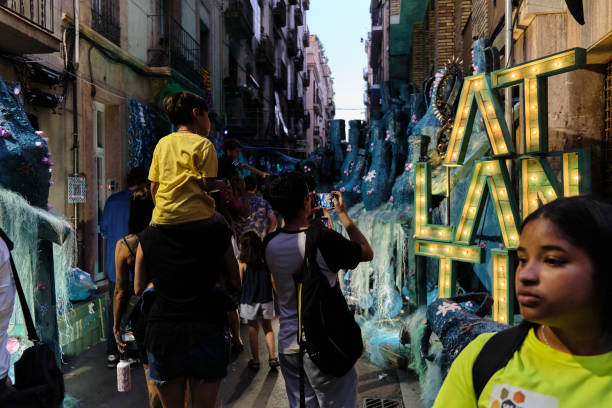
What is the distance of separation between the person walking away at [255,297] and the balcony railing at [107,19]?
6518mm

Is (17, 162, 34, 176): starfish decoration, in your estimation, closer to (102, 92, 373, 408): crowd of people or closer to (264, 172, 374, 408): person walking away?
(102, 92, 373, 408): crowd of people

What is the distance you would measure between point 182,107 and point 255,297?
3071 mm

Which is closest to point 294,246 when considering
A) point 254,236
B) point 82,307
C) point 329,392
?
point 329,392

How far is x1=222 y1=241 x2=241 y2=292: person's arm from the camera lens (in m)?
Answer: 2.87

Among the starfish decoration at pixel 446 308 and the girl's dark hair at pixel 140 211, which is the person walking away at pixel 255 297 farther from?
the starfish decoration at pixel 446 308

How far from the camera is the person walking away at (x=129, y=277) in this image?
2.98 m

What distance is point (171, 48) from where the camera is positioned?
12.9m

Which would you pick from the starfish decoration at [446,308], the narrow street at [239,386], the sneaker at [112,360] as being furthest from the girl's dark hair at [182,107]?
the sneaker at [112,360]

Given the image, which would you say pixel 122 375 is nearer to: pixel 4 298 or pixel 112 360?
pixel 4 298

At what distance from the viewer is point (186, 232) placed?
2.68m

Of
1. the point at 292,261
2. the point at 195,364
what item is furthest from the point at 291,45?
the point at 195,364

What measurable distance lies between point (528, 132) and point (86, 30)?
821cm

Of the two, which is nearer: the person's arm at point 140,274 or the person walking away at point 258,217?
the person's arm at point 140,274

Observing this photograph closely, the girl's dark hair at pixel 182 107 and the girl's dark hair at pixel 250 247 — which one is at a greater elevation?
the girl's dark hair at pixel 182 107
